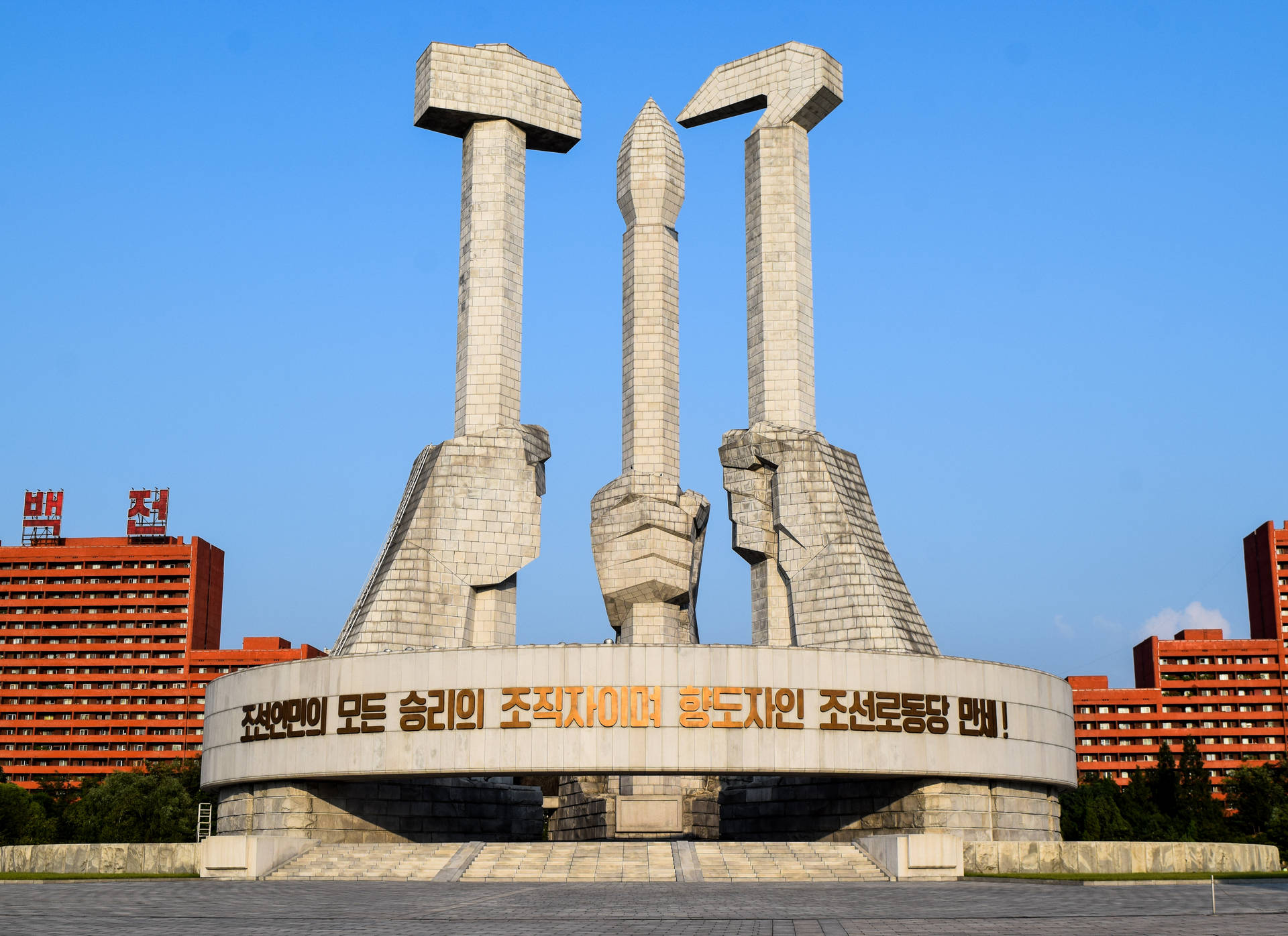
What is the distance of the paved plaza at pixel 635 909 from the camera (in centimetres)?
2208

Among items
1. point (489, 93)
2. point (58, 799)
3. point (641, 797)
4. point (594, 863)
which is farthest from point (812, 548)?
point (58, 799)

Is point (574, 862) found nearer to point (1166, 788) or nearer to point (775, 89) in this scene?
point (775, 89)

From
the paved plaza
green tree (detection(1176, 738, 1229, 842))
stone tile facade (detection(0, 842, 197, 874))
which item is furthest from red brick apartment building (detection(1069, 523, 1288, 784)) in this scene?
stone tile facade (detection(0, 842, 197, 874))

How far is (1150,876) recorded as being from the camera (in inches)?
1368

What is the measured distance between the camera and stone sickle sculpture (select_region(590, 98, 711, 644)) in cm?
5450

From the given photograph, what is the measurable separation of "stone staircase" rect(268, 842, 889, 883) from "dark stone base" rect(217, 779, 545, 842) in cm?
384

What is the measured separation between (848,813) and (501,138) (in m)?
28.6

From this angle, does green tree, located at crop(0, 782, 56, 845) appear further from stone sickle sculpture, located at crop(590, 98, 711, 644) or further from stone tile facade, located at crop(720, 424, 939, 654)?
stone tile facade, located at crop(720, 424, 939, 654)

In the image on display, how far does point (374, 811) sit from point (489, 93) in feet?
90.4

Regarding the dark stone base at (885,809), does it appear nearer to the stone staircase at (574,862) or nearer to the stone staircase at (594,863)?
the stone staircase at (594,863)

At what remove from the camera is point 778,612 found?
53.8 m

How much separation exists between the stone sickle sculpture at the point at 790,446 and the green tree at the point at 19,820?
38.1m

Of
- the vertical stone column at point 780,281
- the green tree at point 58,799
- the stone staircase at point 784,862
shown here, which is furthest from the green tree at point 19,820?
the stone staircase at point 784,862

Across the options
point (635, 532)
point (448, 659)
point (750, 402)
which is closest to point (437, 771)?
point (448, 659)
